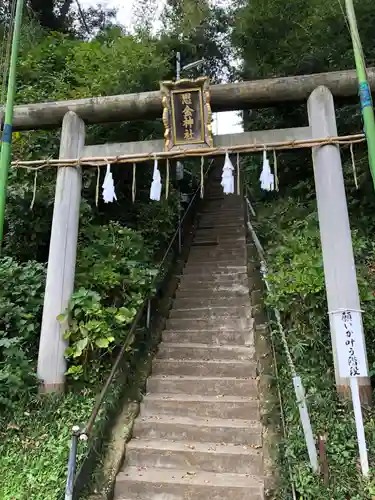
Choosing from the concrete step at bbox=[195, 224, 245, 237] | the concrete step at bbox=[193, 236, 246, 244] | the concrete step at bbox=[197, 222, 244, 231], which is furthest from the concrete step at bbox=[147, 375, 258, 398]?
the concrete step at bbox=[197, 222, 244, 231]

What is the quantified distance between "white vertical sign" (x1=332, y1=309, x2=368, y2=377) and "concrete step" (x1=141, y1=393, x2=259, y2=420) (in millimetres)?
1448

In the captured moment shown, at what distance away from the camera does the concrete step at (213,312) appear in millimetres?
6898

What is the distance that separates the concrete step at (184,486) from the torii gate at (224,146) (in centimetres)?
155

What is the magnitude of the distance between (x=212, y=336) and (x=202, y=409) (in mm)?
1553

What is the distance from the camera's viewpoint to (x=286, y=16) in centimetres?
941

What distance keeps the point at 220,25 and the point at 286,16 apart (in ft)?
29.0

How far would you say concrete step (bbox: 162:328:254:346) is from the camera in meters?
6.29

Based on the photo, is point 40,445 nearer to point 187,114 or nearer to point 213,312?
point 213,312

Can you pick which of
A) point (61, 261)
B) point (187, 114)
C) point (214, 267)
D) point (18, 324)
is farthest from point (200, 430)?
point (214, 267)

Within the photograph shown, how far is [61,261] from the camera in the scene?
5.66 metres

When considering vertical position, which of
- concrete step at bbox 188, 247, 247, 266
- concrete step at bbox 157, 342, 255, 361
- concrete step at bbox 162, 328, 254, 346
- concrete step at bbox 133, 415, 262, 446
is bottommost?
concrete step at bbox 133, 415, 262, 446

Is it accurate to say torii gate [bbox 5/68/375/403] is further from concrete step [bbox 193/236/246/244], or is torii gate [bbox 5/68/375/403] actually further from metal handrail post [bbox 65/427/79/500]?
concrete step [bbox 193/236/246/244]

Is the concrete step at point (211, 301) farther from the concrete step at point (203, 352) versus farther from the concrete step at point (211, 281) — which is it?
the concrete step at point (203, 352)

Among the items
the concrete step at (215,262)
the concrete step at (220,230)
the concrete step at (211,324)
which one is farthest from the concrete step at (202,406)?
the concrete step at (220,230)
